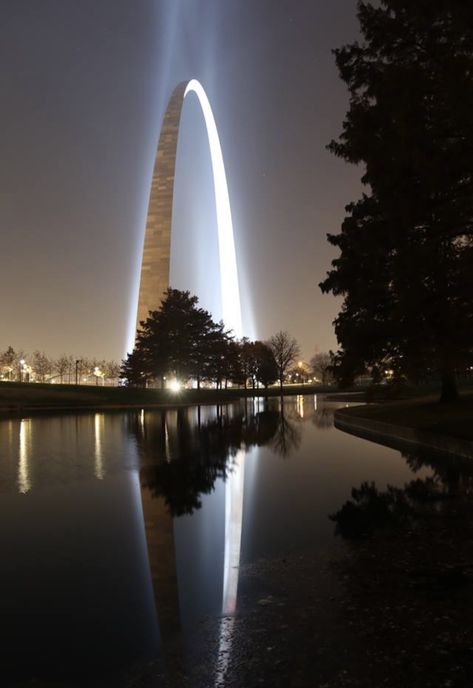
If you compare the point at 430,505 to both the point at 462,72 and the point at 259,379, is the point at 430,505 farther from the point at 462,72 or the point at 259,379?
the point at 259,379

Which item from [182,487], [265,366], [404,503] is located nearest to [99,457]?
[182,487]

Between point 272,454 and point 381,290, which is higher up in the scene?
point 381,290

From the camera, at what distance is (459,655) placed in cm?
434

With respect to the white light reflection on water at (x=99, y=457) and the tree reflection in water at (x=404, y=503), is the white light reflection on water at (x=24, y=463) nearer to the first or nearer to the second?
the white light reflection on water at (x=99, y=457)

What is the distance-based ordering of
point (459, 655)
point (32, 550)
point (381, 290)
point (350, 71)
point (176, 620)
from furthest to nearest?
point (381, 290), point (350, 71), point (32, 550), point (176, 620), point (459, 655)

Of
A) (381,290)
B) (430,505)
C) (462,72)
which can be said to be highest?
(462,72)

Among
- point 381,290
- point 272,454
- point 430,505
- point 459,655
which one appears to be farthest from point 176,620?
point 381,290

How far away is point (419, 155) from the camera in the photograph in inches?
554

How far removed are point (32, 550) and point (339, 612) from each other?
4.28m

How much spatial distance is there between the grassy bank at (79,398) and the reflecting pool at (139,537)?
29039mm

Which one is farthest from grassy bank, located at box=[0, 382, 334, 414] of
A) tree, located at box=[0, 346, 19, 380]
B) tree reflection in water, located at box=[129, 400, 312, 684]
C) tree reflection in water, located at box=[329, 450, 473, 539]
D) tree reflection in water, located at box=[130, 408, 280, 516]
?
tree, located at box=[0, 346, 19, 380]

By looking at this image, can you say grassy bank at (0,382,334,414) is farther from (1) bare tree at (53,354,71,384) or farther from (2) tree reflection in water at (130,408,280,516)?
(1) bare tree at (53,354,71,384)

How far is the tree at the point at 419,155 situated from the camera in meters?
14.1

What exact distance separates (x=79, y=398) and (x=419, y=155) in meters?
43.0
